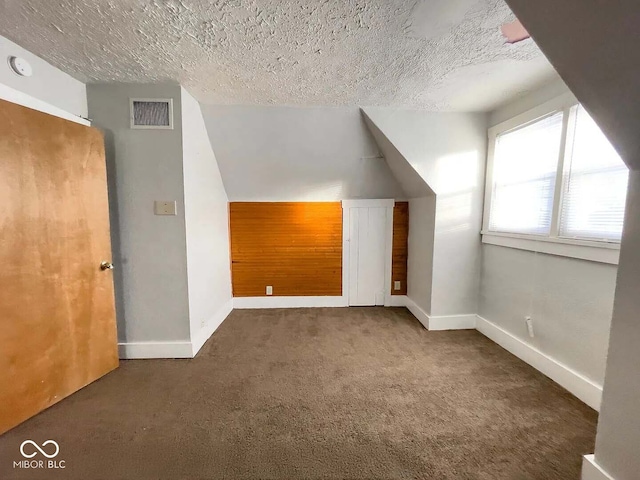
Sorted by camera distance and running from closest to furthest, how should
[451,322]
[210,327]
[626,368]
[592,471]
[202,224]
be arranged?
[626,368] < [592,471] < [202,224] < [210,327] < [451,322]

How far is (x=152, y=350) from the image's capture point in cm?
227

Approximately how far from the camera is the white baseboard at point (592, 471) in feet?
3.67

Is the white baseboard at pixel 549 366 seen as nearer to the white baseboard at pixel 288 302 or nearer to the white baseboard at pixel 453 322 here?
the white baseboard at pixel 453 322

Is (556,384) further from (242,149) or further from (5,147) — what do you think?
(5,147)

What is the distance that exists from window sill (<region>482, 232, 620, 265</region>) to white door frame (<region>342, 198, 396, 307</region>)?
1229mm

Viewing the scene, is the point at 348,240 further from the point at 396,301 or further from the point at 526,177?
the point at 526,177

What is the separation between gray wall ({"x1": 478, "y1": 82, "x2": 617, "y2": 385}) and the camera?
170 cm

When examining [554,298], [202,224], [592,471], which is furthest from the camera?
[202,224]

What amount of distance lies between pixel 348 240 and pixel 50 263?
282cm

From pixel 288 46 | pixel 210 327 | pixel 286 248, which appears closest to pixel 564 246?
pixel 288 46

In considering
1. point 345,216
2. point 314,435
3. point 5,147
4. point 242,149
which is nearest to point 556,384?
point 314,435

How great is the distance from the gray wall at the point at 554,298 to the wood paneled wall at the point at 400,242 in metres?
1.05

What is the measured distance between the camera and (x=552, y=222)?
6.55 ft

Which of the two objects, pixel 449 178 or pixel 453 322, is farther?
pixel 453 322
